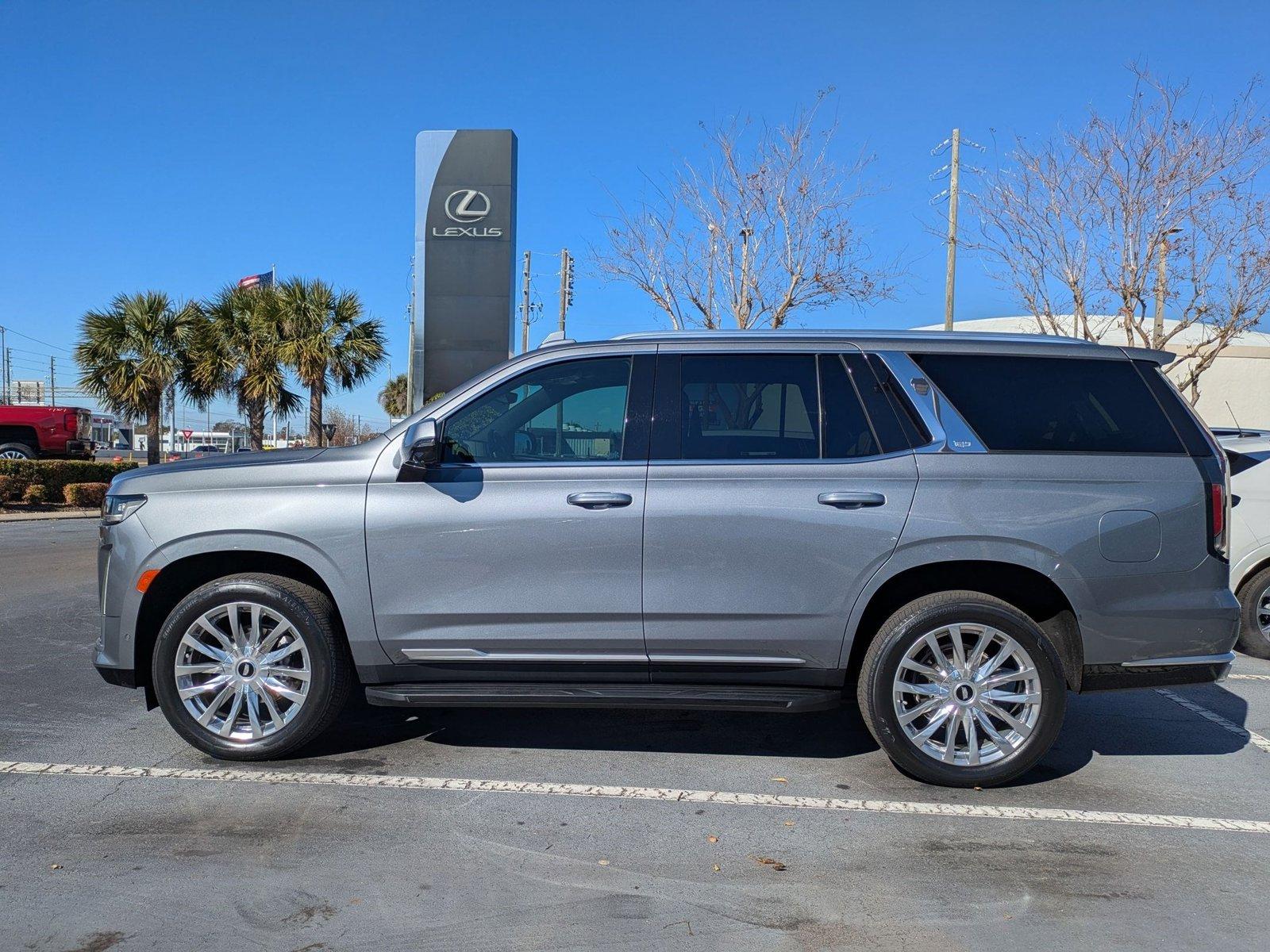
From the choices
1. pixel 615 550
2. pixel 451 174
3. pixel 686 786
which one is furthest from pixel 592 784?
pixel 451 174

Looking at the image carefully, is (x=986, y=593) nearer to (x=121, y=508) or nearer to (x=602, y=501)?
(x=602, y=501)

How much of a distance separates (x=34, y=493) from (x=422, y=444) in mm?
19936

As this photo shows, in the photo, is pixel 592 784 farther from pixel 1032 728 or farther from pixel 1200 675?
pixel 1200 675

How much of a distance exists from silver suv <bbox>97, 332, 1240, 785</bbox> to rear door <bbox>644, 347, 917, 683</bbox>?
11mm

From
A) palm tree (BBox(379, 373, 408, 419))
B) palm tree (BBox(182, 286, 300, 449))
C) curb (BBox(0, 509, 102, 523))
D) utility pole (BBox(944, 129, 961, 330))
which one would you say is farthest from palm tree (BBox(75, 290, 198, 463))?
palm tree (BBox(379, 373, 408, 419))

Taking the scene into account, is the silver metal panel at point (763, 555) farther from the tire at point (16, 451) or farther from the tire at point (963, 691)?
the tire at point (16, 451)

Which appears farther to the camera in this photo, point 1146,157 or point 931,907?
point 1146,157

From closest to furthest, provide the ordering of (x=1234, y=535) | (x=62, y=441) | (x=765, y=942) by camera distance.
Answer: (x=765, y=942) → (x=1234, y=535) → (x=62, y=441)

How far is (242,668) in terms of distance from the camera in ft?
14.7

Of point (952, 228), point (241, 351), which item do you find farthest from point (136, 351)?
point (952, 228)

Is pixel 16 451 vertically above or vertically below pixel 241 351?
below

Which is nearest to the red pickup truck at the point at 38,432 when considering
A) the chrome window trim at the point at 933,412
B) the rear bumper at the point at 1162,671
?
the chrome window trim at the point at 933,412

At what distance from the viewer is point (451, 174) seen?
72.4ft

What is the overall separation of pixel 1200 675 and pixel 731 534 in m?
2.12
